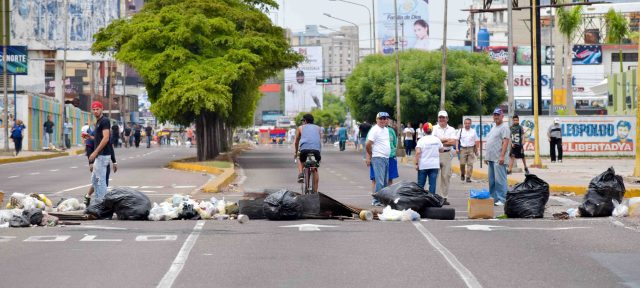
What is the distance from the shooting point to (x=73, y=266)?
1291cm

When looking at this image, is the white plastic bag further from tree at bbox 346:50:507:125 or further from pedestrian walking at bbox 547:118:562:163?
tree at bbox 346:50:507:125

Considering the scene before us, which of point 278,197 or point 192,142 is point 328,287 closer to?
point 278,197

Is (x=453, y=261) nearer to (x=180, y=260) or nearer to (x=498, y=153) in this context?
(x=180, y=260)

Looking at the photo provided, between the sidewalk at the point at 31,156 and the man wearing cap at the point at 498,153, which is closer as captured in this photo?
the man wearing cap at the point at 498,153

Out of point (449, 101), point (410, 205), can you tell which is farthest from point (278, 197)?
point (449, 101)

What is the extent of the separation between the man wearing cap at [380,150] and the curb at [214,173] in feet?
19.7

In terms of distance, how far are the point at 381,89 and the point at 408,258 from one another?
2698 inches

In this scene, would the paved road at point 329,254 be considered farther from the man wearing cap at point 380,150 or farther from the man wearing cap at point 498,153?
the man wearing cap at point 380,150

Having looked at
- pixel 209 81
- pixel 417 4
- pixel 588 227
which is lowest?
pixel 588 227

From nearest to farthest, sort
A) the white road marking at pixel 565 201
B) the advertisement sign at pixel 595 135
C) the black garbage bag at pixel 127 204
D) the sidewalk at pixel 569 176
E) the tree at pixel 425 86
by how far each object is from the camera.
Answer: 1. the black garbage bag at pixel 127 204
2. the white road marking at pixel 565 201
3. the sidewalk at pixel 569 176
4. the advertisement sign at pixel 595 135
5. the tree at pixel 425 86

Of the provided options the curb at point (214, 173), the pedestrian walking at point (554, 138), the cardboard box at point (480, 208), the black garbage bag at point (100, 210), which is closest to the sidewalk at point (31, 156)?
the curb at point (214, 173)

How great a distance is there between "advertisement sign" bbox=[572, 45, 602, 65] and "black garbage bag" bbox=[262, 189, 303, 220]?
114693mm

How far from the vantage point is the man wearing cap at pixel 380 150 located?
76.8 ft

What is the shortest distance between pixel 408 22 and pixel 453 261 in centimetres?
17859
